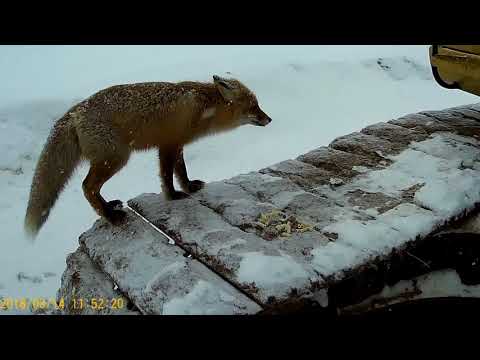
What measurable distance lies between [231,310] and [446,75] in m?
2.56

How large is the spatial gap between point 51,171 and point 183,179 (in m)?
0.81

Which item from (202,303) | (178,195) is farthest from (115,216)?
(202,303)

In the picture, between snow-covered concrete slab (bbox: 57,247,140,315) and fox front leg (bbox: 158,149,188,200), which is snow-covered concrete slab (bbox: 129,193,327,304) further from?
snow-covered concrete slab (bbox: 57,247,140,315)

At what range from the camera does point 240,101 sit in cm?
308

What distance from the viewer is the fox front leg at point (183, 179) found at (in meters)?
2.88

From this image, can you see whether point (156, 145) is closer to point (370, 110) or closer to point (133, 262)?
point (133, 262)

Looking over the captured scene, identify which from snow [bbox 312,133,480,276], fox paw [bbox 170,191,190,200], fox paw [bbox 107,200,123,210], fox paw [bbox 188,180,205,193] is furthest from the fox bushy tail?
snow [bbox 312,133,480,276]

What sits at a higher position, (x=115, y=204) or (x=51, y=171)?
(x=51, y=171)

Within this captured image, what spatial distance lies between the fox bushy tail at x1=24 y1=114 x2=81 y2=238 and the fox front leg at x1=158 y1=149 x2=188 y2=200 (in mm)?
505

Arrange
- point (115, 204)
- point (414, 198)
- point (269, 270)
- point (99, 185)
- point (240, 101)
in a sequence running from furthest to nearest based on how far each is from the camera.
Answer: point (240, 101), point (115, 204), point (99, 185), point (414, 198), point (269, 270)

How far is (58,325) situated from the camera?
113 cm

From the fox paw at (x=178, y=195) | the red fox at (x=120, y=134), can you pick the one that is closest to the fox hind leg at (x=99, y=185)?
the red fox at (x=120, y=134)

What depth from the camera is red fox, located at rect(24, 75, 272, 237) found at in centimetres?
250

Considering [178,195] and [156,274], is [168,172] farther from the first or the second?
[156,274]
